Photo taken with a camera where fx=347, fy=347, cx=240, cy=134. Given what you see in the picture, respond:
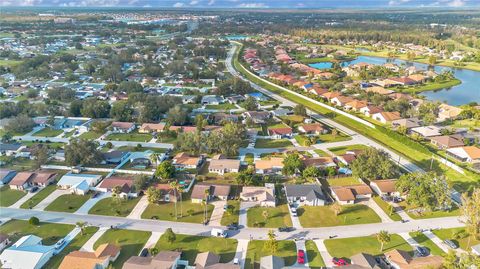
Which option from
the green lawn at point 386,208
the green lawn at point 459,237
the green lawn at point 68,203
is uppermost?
the green lawn at point 68,203

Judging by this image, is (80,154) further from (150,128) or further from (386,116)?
(386,116)

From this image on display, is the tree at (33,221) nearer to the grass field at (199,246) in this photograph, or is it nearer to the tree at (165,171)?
the grass field at (199,246)

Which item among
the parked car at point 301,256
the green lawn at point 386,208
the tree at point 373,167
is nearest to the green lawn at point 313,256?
the parked car at point 301,256

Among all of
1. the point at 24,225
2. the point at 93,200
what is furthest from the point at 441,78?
the point at 24,225

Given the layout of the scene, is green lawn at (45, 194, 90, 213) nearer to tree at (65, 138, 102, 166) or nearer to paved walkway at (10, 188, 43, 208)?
paved walkway at (10, 188, 43, 208)

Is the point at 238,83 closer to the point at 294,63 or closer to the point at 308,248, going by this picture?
the point at 294,63

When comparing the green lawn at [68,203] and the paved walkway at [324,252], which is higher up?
the green lawn at [68,203]
